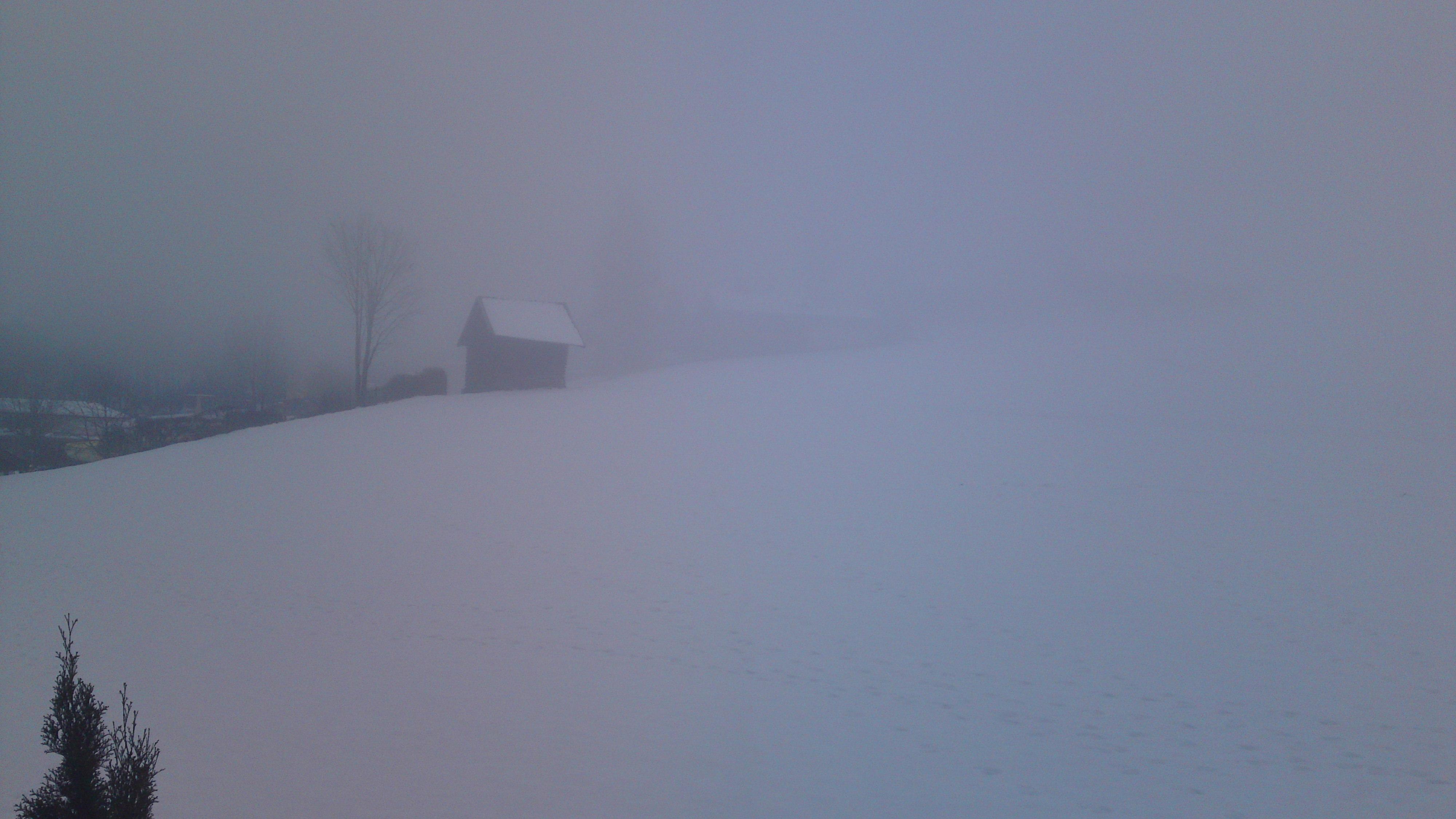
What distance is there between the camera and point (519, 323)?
39750 millimetres

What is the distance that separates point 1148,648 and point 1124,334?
5956 centimetres

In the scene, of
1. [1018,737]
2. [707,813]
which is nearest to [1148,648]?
[1018,737]

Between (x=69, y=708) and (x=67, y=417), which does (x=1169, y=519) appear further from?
(x=67, y=417)

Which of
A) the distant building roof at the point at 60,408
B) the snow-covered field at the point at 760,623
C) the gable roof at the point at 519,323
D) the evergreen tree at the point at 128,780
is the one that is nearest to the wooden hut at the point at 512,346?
the gable roof at the point at 519,323

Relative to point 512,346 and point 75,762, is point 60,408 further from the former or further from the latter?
point 75,762

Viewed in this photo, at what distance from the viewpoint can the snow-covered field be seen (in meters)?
7.36

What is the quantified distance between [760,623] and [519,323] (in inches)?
1242

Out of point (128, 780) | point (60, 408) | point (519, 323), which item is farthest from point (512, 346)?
point (128, 780)

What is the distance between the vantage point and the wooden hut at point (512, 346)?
3919 cm

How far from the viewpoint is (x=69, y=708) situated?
4246mm

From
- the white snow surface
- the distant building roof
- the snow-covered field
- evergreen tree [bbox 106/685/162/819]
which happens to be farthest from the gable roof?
evergreen tree [bbox 106/685/162/819]

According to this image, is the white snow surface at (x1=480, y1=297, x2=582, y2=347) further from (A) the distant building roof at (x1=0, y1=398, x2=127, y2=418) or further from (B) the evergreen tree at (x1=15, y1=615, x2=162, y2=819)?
(B) the evergreen tree at (x1=15, y1=615, x2=162, y2=819)

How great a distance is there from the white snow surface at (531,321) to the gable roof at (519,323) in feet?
0.06

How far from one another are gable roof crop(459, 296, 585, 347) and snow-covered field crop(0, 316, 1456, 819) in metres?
12.4
